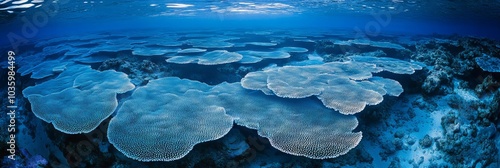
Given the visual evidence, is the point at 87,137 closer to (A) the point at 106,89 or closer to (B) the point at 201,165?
(A) the point at 106,89

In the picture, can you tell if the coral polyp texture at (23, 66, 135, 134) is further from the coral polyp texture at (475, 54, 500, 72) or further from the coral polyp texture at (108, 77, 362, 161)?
the coral polyp texture at (475, 54, 500, 72)

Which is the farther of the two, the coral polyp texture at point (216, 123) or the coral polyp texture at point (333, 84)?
the coral polyp texture at point (333, 84)

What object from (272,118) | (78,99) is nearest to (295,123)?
(272,118)

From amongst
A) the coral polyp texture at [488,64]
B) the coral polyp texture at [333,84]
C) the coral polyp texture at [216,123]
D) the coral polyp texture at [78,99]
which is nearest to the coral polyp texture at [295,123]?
the coral polyp texture at [216,123]

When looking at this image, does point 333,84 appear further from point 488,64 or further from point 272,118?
point 488,64

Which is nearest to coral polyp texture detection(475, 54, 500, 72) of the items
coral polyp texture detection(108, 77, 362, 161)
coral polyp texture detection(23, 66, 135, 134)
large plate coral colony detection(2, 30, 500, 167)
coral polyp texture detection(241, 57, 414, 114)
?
large plate coral colony detection(2, 30, 500, 167)

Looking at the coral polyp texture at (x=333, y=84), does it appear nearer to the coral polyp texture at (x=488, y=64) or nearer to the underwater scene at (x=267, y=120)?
the underwater scene at (x=267, y=120)
